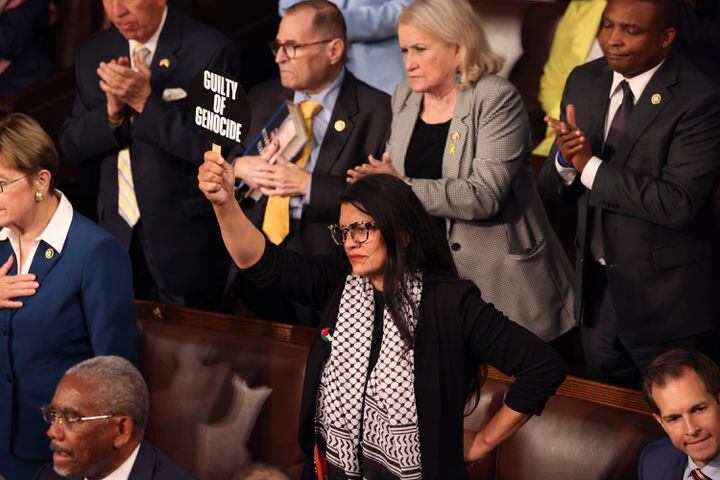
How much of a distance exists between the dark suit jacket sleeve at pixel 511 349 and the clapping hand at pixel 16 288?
1.14 metres

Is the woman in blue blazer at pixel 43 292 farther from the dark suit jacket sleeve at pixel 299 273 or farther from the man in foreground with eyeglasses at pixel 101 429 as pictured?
the dark suit jacket sleeve at pixel 299 273

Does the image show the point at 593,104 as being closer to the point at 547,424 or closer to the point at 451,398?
the point at 547,424

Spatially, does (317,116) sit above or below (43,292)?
above

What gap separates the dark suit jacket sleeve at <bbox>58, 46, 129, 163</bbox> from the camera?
3.84 m

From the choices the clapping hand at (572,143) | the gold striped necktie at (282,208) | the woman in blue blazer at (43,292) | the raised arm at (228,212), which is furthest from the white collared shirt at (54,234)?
the clapping hand at (572,143)

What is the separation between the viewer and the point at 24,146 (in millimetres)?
2982

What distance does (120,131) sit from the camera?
3.86 m

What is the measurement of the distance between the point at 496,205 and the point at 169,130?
110cm

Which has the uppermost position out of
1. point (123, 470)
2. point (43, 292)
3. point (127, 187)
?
point (127, 187)

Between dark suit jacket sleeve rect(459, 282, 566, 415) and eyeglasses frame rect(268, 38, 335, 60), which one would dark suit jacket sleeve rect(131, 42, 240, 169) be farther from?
dark suit jacket sleeve rect(459, 282, 566, 415)

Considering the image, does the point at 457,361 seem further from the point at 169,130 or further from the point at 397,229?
the point at 169,130

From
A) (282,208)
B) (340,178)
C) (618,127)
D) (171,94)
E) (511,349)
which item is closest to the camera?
(511,349)

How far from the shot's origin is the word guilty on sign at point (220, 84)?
8.59 ft

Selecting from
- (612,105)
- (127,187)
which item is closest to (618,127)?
(612,105)
